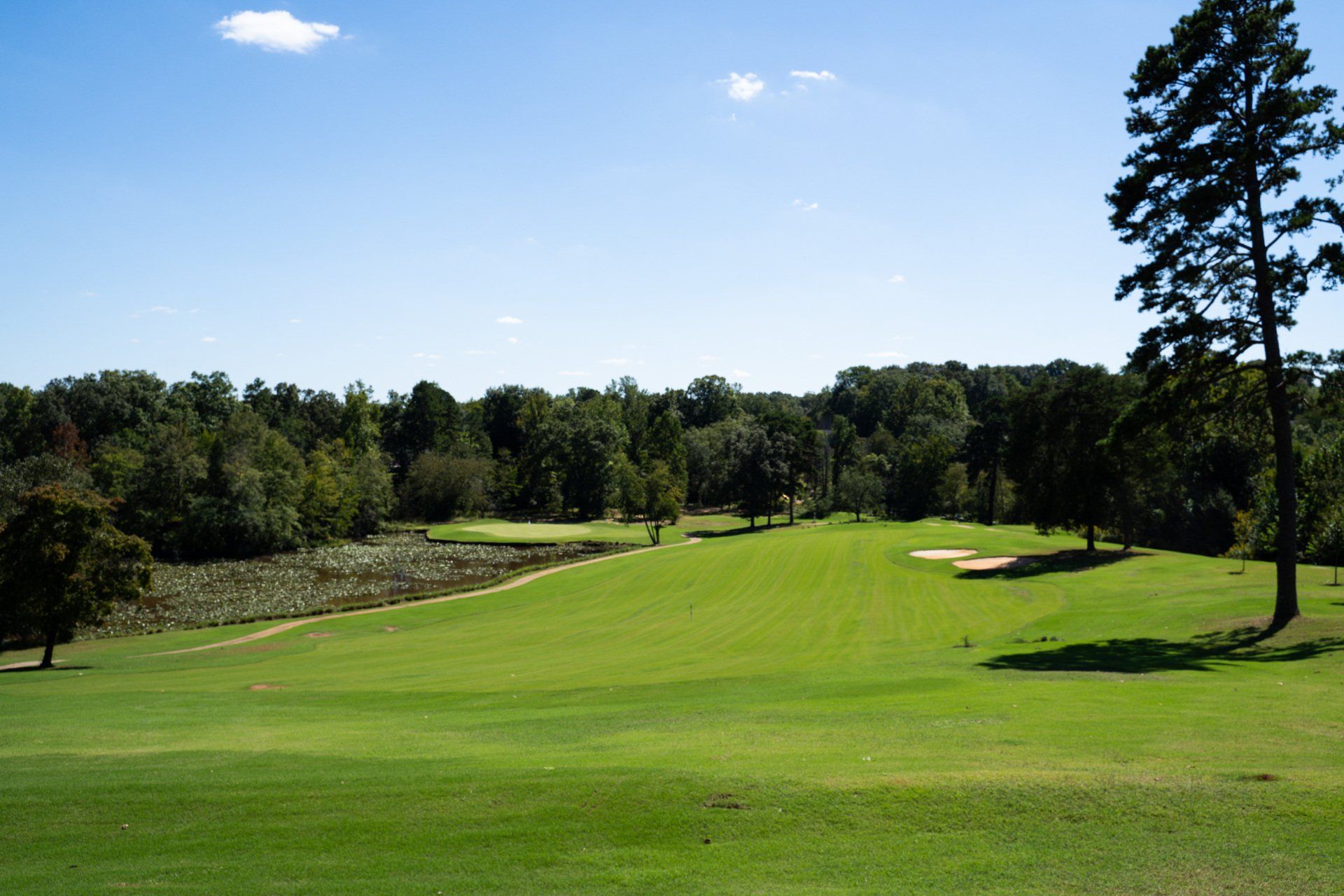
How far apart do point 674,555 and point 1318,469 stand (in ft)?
124

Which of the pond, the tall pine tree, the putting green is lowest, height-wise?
the pond

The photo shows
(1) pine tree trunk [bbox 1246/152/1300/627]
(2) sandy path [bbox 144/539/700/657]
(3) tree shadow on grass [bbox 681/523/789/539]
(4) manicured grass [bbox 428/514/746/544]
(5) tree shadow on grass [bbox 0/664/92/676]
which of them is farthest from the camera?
(3) tree shadow on grass [bbox 681/523/789/539]

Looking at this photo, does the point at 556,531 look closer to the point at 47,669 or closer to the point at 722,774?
the point at 47,669

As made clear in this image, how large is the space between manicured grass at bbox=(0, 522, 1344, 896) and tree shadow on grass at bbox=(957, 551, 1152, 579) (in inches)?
610

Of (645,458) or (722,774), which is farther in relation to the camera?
(645,458)

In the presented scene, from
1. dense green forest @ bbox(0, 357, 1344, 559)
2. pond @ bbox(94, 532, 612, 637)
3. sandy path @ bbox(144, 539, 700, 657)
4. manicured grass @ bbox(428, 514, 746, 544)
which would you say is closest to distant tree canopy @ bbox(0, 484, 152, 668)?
sandy path @ bbox(144, 539, 700, 657)

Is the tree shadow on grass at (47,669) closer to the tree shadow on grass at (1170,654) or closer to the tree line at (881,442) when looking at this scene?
the tree line at (881,442)

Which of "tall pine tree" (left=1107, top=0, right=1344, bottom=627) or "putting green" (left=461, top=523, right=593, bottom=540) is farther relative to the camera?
"putting green" (left=461, top=523, right=593, bottom=540)

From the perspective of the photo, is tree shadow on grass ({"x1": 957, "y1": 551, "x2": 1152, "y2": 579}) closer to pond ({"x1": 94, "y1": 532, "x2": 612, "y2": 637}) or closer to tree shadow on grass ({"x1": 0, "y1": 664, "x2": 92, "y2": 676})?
pond ({"x1": 94, "y1": 532, "x2": 612, "y2": 637})

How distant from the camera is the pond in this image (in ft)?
147

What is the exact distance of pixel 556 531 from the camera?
89.9m

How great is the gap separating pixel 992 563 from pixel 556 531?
179 ft

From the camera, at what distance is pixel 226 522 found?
243 feet

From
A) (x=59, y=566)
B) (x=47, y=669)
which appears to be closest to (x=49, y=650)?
(x=47, y=669)
